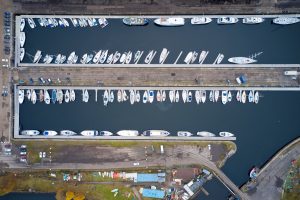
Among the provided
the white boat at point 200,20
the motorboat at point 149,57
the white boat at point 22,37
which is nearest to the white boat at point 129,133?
the motorboat at point 149,57

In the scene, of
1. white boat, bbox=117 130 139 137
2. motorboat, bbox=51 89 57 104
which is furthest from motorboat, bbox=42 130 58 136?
white boat, bbox=117 130 139 137

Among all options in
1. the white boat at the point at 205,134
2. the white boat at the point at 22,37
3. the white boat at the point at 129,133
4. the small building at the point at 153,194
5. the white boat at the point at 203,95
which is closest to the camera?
the small building at the point at 153,194

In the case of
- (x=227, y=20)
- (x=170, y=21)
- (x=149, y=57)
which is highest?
(x=227, y=20)

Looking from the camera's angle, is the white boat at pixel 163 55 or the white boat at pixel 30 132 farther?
the white boat at pixel 163 55

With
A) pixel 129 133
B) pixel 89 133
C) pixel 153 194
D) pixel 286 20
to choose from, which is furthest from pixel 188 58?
pixel 153 194

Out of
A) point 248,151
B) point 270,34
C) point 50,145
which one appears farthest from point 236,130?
point 50,145

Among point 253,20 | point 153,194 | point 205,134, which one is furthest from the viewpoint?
point 253,20

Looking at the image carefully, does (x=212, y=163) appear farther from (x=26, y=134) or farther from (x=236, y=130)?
(x=26, y=134)

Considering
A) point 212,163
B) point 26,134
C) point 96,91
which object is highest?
point 96,91

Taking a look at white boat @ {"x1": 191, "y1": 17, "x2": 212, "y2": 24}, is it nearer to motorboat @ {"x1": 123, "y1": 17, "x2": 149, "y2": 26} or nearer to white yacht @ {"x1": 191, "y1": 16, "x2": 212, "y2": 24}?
white yacht @ {"x1": 191, "y1": 16, "x2": 212, "y2": 24}

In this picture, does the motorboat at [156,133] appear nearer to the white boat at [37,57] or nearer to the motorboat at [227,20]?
the motorboat at [227,20]

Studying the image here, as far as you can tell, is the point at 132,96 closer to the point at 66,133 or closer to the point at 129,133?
the point at 129,133
